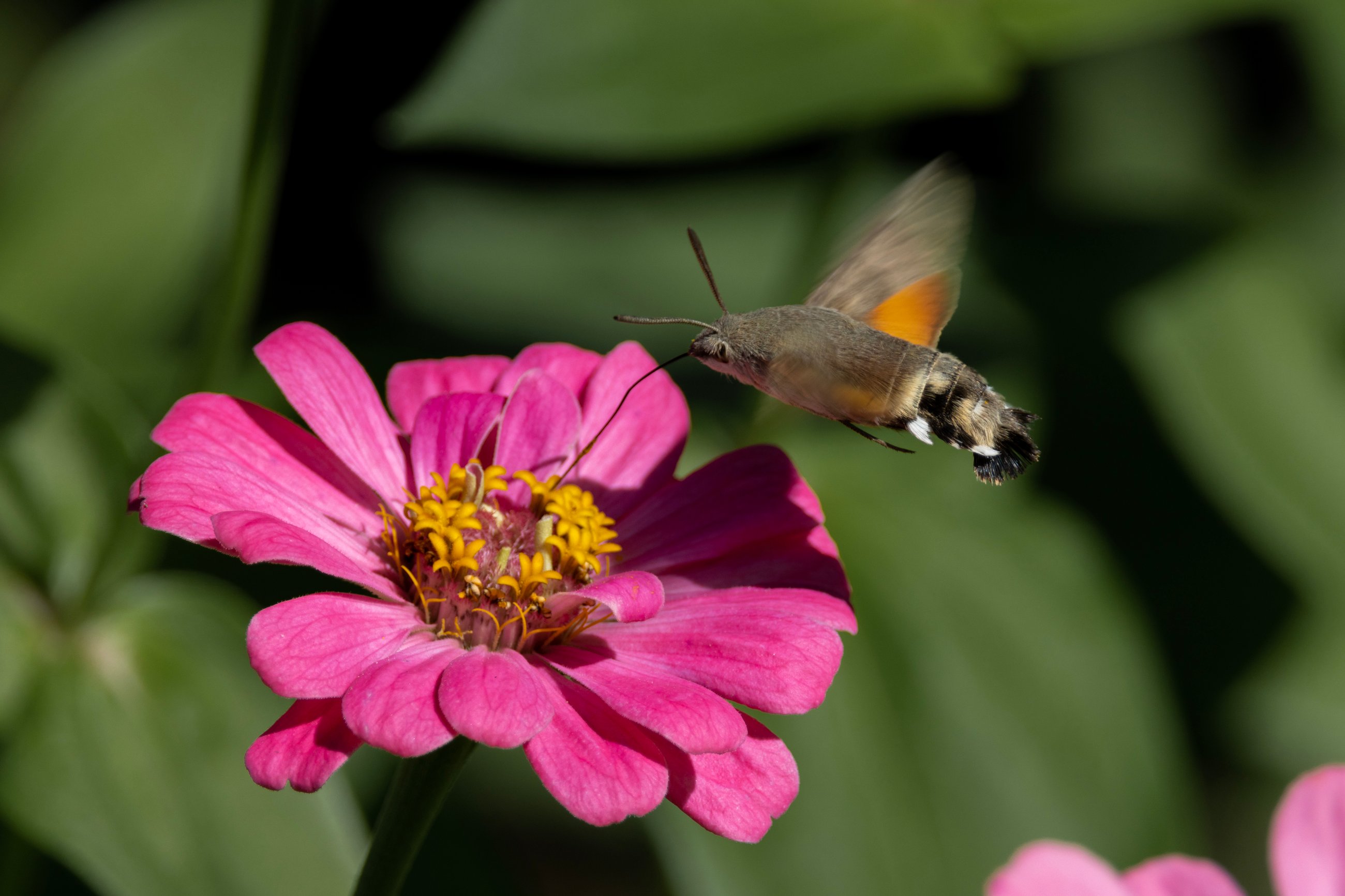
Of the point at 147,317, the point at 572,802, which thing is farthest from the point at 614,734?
the point at 147,317

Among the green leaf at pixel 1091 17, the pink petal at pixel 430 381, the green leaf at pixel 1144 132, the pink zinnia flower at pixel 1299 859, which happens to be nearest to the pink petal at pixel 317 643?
the pink petal at pixel 430 381

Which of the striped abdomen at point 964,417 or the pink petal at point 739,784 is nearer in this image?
the pink petal at point 739,784

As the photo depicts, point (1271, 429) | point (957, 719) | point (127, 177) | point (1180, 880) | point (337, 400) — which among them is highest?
point (337, 400)

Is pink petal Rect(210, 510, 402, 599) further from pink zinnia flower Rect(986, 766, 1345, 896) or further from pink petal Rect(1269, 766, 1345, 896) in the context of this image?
pink petal Rect(1269, 766, 1345, 896)

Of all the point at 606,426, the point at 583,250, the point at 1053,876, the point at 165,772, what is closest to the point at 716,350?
the point at 606,426

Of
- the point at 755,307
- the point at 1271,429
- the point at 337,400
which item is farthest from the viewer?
the point at 755,307

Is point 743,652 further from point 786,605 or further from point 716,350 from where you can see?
point 716,350

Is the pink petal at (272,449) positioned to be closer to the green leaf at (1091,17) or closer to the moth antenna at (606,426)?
the moth antenna at (606,426)

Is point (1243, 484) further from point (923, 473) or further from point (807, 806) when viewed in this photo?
point (807, 806)
